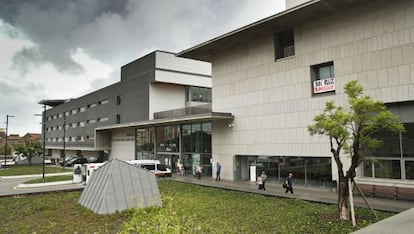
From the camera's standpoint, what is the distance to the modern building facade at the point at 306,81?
699 inches

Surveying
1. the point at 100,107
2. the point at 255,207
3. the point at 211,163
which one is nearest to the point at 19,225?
the point at 255,207

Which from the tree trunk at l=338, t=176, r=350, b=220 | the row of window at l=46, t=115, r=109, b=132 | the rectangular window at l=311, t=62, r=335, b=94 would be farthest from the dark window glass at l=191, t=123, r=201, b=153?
the row of window at l=46, t=115, r=109, b=132

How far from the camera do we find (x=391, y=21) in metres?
18.0

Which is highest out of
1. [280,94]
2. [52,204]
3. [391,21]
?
[391,21]

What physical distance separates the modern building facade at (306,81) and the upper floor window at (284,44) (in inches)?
2.9

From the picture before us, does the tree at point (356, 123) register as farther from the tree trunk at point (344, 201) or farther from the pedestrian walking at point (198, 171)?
the pedestrian walking at point (198, 171)

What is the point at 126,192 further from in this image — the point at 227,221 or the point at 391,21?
the point at 391,21

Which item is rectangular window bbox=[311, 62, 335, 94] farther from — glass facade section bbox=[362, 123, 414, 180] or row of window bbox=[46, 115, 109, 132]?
row of window bbox=[46, 115, 109, 132]

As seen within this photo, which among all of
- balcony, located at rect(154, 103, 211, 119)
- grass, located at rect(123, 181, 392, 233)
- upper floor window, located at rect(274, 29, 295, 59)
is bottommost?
grass, located at rect(123, 181, 392, 233)

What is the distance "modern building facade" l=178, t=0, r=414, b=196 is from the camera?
17.8 meters

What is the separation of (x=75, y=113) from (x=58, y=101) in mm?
21673

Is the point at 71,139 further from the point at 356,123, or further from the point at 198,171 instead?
the point at 356,123

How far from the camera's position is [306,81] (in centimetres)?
2192

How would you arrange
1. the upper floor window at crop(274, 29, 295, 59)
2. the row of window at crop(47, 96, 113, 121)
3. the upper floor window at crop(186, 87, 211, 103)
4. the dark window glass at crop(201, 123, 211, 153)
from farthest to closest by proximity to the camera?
the row of window at crop(47, 96, 113, 121), the upper floor window at crop(186, 87, 211, 103), the dark window glass at crop(201, 123, 211, 153), the upper floor window at crop(274, 29, 295, 59)
